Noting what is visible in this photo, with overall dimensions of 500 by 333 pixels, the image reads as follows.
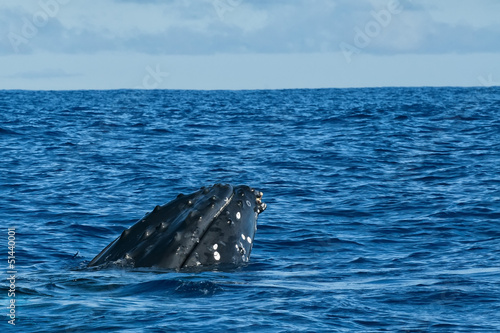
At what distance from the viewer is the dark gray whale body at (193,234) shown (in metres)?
9.52

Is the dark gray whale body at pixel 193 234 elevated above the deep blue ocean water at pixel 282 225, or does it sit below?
above

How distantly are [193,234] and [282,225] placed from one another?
23.6 ft

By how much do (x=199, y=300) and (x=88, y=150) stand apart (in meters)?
23.1

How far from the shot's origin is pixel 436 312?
8.55m

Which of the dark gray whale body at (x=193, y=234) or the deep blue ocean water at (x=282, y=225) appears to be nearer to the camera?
the deep blue ocean water at (x=282, y=225)

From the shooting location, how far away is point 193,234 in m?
9.63

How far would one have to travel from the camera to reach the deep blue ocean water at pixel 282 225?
8.38 metres

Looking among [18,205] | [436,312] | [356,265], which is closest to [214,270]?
[436,312]

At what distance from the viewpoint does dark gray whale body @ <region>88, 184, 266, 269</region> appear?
952cm

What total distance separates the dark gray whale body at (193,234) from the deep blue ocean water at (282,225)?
0.21 m

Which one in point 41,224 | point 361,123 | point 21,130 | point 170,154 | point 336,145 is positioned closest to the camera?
point 41,224

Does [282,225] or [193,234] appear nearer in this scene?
[193,234]

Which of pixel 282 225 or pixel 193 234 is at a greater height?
pixel 193 234

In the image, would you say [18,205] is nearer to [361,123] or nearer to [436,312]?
[436,312]
